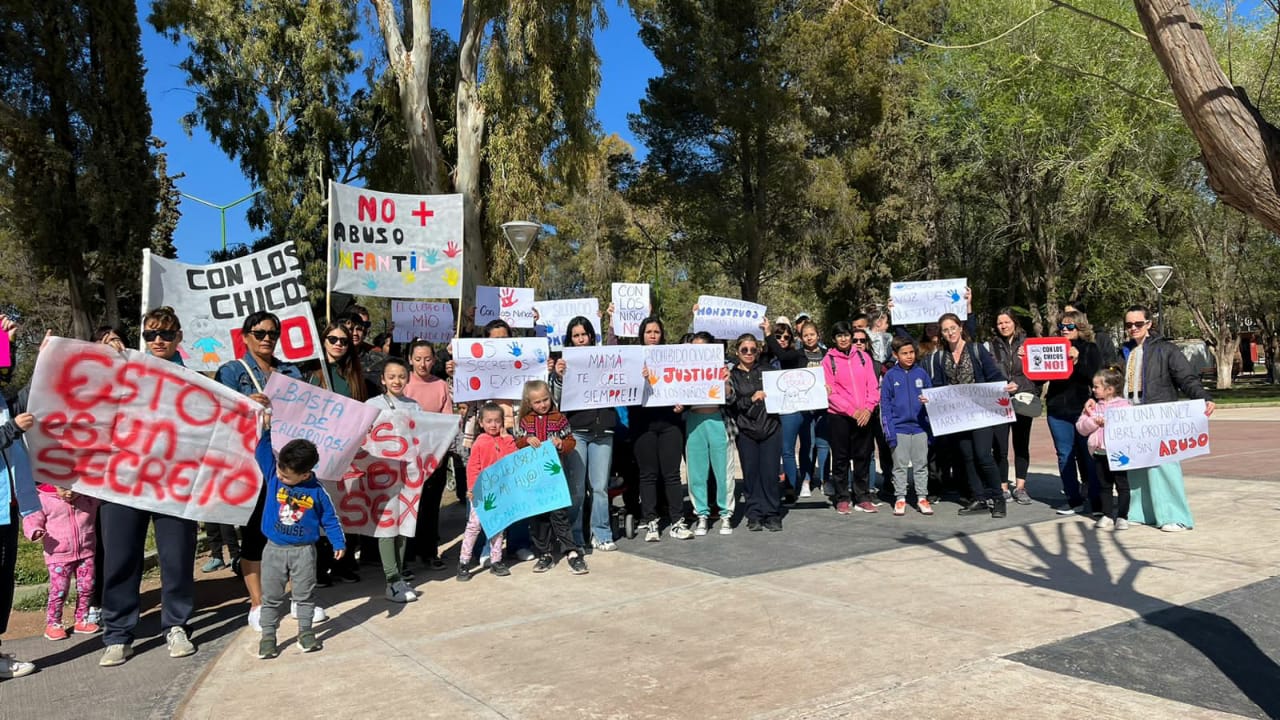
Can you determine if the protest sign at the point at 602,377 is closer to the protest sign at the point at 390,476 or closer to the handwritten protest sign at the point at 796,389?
the protest sign at the point at 390,476

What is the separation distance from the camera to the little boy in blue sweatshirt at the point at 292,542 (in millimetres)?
5191

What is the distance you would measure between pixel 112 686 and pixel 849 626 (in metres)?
4.01

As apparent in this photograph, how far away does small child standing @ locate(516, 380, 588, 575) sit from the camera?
7.07m

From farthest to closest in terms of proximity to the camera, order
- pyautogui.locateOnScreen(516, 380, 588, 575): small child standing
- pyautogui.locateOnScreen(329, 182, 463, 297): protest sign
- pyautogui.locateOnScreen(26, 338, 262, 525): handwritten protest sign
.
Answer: pyautogui.locateOnScreen(329, 182, 463, 297): protest sign
pyautogui.locateOnScreen(516, 380, 588, 575): small child standing
pyautogui.locateOnScreen(26, 338, 262, 525): handwritten protest sign

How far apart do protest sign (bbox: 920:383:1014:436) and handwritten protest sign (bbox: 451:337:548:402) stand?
3.63m

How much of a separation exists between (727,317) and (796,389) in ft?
9.60

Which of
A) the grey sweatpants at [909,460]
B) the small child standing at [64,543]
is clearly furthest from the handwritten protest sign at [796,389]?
the small child standing at [64,543]

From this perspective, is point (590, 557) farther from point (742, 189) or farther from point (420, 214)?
point (742, 189)

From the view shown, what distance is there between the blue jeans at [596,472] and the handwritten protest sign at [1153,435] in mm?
4167

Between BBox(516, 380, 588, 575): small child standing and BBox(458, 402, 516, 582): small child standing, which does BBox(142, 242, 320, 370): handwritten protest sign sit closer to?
BBox(458, 402, 516, 582): small child standing

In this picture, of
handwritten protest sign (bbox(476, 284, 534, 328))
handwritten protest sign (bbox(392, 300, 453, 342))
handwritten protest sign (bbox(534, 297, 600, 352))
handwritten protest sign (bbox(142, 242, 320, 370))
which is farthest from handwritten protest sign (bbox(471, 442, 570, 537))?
handwritten protest sign (bbox(476, 284, 534, 328))

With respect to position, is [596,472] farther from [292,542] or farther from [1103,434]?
[1103,434]

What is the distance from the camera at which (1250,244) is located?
33.3 m

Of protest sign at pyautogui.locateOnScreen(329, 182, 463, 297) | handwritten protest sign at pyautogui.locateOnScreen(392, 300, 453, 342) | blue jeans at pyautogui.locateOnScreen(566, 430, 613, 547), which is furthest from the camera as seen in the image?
handwritten protest sign at pyautogui.locateOnScreen(392, 300, 453, 342)
